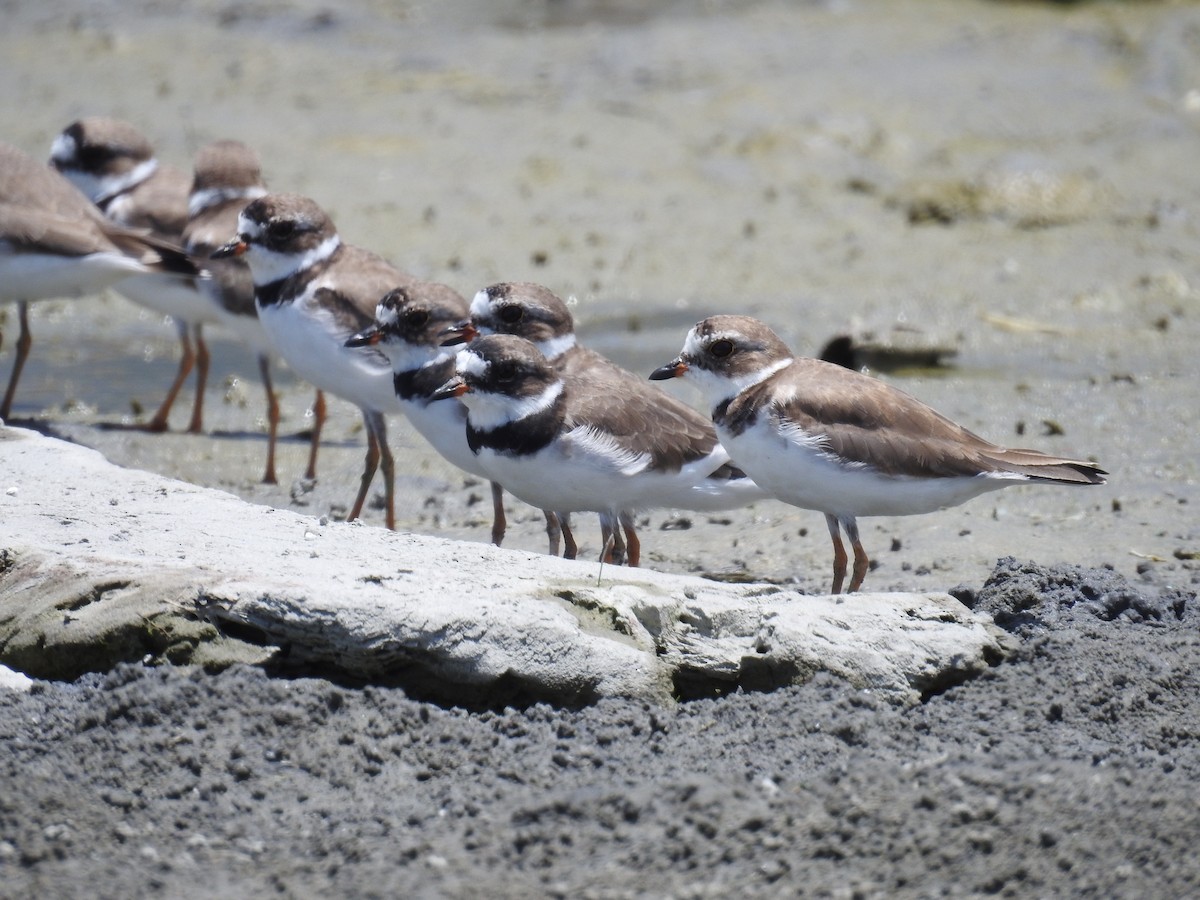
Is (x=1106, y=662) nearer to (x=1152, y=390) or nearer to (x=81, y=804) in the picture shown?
(x=81, y=804)

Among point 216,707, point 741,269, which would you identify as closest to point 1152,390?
point 741,269

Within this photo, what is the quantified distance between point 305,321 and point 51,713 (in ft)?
10.9

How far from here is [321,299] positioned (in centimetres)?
762

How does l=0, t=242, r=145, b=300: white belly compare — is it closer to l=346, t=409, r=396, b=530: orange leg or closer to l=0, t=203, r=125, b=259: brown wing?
l=0, t=203, r=125, b=259: brown wing

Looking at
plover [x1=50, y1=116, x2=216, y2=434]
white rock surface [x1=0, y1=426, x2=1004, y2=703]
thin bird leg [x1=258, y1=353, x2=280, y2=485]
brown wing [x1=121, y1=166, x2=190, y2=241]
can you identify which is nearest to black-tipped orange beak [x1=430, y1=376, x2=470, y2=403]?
white rock surface [x1=0, y1=426, x2=1004, y2=703]

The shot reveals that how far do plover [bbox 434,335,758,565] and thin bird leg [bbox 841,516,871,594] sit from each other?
629 mm

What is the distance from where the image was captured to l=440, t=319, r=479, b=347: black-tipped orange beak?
22.6 feet

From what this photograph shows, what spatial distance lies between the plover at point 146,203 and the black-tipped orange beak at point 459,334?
2771 mm

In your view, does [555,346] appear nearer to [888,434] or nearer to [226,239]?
[888,434]

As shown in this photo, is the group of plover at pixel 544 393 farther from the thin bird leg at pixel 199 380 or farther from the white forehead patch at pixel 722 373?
the thin bird leg at pixel 199 380

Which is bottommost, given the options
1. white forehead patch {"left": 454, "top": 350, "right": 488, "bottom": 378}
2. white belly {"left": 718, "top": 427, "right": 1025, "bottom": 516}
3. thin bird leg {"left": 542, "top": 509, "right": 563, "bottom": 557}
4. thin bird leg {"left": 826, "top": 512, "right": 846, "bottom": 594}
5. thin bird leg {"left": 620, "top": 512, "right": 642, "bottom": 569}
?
thin bird leg {"left": 542, "top": 509, "right": 563, "bottom": 557}

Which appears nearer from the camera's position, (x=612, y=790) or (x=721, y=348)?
(x=612, y=790)

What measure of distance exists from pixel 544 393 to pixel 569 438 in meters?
0.29

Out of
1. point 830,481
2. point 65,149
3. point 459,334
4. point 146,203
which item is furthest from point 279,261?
point 65,149
